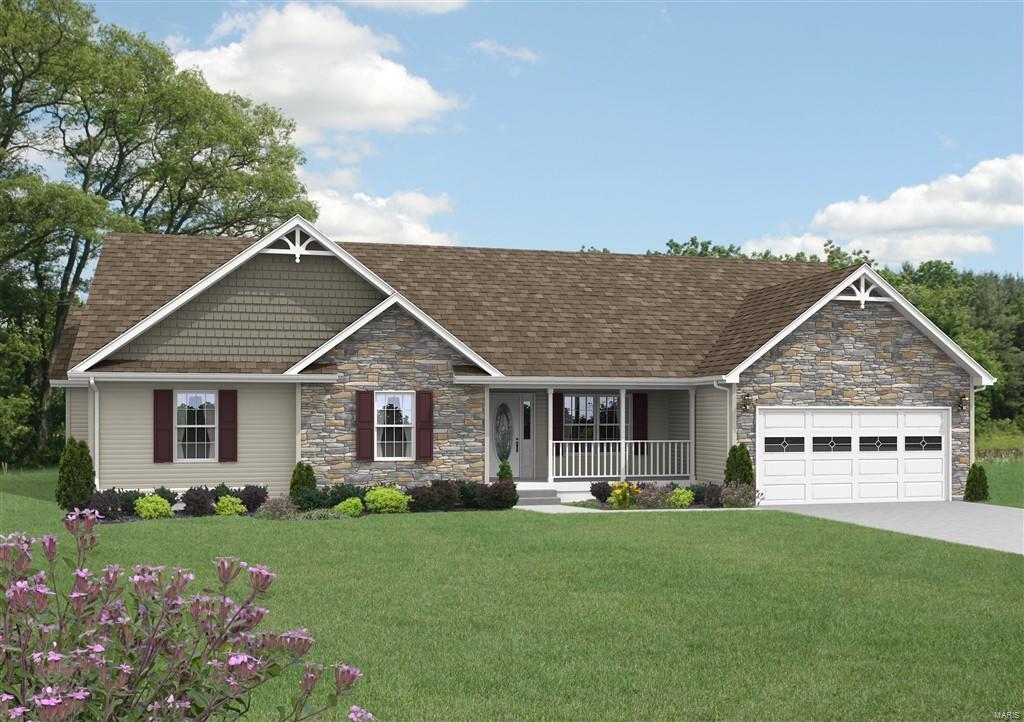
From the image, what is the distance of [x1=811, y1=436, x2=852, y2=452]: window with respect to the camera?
84.1 feet

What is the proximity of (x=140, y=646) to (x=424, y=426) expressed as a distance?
19973mm

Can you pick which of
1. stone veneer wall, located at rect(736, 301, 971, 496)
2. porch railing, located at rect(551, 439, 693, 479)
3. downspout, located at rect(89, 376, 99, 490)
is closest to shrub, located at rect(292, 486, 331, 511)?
downspout, located at rect(89, 376, 99, 490)

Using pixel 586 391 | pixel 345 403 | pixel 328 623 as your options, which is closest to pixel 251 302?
pixel 345 403

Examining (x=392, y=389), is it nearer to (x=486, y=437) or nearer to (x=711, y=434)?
(x=486, y=437)

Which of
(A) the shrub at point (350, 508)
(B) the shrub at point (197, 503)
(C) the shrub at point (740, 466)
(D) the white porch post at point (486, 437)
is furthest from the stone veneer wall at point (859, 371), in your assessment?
(B) the shrub at point (197, 503)

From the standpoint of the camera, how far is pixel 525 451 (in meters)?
27.7

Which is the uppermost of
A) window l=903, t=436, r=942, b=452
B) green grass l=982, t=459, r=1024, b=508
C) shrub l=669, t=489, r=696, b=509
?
window l=903, t=436, r=942, b=452

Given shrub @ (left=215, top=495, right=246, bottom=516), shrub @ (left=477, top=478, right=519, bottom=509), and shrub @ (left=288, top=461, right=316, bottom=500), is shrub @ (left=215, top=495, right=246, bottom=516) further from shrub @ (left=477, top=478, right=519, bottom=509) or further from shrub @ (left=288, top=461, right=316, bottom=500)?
shrub @ (left=477, top=478, right=519, bottom=509)

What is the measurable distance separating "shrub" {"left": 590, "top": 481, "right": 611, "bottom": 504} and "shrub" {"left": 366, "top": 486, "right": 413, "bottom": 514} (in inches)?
172

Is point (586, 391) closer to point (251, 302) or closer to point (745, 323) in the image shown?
point (745, 323)

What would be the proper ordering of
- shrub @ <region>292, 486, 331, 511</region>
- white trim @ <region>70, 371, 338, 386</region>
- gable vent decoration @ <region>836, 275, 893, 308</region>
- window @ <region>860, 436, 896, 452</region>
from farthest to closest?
window @ <region>860, 436, 896, 452</region> → gable vent decoration @ <region>836, 275, 893, 308</region> → white trim @ <region>70, 371, 338, 386</region> → shrub @ <region>292, 486, 331, 511</region>

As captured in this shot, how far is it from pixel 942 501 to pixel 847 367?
3887mm

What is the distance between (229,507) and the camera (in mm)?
22391

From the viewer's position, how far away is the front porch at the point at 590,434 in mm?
26984
